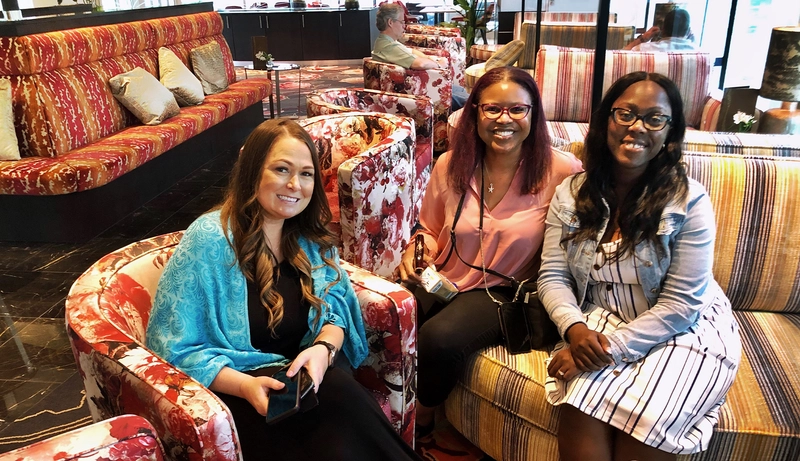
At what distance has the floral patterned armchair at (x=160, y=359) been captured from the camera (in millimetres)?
1112

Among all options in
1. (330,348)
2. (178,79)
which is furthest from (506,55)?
(330,348)

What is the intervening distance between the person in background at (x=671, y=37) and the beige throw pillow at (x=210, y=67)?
11.4 feet

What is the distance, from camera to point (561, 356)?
1545mm

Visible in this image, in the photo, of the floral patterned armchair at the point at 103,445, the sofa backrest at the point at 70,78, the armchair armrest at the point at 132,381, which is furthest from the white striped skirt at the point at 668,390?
the sofa backrest at the point at 70,78

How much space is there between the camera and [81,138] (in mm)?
3811

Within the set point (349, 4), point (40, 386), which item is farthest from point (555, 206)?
point (349, 4)

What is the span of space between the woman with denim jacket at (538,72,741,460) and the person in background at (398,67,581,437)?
4.6 inches

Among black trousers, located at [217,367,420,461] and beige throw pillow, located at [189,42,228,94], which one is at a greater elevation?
beige throw pillow, located at [189,42,228,94]

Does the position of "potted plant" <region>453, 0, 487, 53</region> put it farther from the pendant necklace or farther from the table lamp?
the pendant necklace

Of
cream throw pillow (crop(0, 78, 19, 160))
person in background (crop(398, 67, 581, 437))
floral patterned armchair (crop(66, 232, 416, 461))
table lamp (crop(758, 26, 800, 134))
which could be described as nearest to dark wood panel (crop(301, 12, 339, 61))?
cream throw pillow (crop(0, 78, 19, 160))

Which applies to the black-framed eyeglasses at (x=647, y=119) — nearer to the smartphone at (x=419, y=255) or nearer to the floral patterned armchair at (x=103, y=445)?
the smartphone at (x=419, y=255)

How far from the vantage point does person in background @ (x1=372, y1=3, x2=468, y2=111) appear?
4.73m

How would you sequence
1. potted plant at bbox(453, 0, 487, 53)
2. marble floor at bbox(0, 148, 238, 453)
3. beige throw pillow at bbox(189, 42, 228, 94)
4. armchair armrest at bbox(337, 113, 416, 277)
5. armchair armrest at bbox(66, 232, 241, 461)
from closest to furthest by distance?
armchair armrest at bbox(66, 232, 241, 461), marble floor at bbox(0, 148, 238, 453), armchair armrest at bbox(337, 113, 416, 277), beige throw pillow at bbox(189, 42, 228, 94), potted plant at bbox(453, 0, 487, 53)

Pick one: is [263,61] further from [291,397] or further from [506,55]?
[291,397]
